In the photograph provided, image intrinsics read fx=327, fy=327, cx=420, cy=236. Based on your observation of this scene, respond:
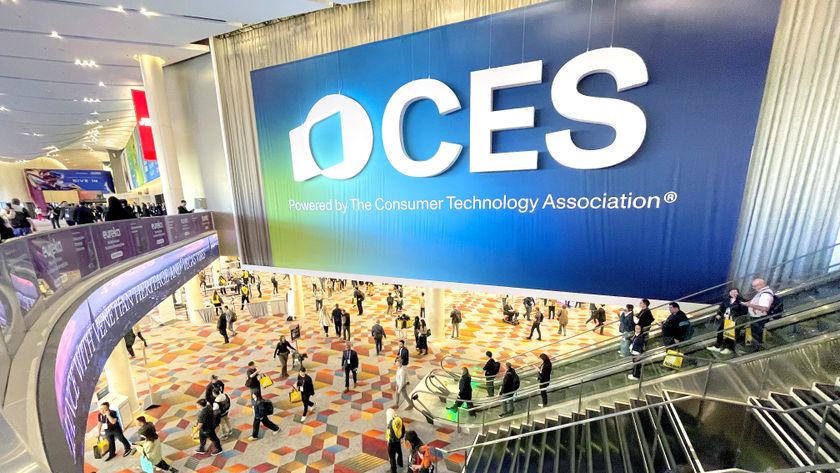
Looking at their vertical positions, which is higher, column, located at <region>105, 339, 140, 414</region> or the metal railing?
the metal railing

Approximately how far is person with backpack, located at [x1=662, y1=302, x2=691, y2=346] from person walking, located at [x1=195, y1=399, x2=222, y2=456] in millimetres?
7827

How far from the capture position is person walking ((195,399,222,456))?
5.96 m

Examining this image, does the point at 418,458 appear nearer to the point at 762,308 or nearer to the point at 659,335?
the point at 659,335

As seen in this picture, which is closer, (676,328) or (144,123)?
(676,328)

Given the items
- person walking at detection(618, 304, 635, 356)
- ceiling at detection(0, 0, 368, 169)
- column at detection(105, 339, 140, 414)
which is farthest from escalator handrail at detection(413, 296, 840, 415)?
ceiling at detection(0, 0, 368, 169)

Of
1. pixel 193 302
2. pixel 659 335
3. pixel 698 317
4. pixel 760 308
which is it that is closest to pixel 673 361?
pixel 760 308

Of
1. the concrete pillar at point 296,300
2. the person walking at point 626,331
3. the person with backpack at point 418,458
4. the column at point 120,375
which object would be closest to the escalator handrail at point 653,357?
the person walking at point 626,331

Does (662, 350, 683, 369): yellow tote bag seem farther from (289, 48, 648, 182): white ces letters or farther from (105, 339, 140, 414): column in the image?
(105, 339, 140, 414): column

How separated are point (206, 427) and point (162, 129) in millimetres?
9984

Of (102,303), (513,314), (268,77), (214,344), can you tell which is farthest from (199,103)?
(513,314)

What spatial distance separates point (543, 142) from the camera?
6.16 m

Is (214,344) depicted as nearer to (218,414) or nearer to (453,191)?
(218,414)

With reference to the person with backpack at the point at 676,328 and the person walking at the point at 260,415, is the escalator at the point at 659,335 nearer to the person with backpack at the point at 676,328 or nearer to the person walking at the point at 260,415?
the person with backpack at the point at 676,328

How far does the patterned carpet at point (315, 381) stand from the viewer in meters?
6.04
